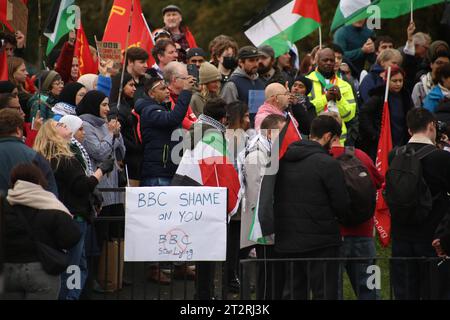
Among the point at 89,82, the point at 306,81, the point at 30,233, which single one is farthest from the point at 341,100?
the point at 30,233

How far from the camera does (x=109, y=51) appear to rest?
601 inches

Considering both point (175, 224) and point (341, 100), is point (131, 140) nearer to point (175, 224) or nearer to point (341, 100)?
point (175, 224)

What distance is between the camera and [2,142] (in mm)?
11969

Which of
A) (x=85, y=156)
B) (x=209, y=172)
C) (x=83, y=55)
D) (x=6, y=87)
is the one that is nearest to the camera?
(x=85, y=156)

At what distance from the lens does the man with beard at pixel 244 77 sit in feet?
51.2

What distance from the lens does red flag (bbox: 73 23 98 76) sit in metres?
16.5

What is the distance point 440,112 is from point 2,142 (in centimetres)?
602

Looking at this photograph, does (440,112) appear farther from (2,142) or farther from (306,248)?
(2,142)

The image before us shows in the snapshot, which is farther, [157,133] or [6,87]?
[157,133]

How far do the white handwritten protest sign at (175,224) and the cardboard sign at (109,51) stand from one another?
118 inches

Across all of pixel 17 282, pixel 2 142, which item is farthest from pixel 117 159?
pixel 17 282

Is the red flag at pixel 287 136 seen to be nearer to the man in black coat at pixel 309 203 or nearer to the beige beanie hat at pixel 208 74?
the man in black coat at pixel 309 203

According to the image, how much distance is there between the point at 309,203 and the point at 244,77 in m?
4.02

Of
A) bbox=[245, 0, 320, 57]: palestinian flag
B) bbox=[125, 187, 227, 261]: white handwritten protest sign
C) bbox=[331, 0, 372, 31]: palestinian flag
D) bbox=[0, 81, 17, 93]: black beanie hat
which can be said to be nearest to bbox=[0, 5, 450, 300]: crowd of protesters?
bbox=[0, 81, 17, 93]: black beanie hat
